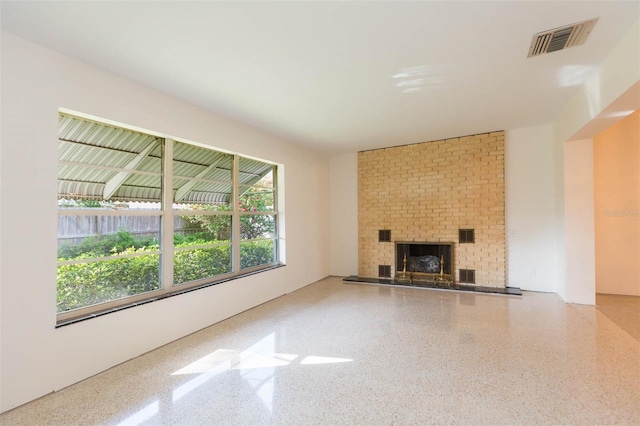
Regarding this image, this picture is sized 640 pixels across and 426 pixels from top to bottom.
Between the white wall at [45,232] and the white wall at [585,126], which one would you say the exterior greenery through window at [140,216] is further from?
the white wall at [585,126]

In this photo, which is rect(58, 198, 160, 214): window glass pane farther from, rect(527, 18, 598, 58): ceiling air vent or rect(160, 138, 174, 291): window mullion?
rect(527, 18, 598, 58): ceiling air vent

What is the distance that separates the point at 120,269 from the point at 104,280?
0.18 metres

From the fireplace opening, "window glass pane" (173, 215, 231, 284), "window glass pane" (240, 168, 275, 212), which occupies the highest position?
"window glass pane" (240, 168, 275, 212)

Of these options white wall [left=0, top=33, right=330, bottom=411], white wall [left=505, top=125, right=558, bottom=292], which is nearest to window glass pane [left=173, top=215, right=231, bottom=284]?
white wall [left=0, top=33, right=330, bottom=411]

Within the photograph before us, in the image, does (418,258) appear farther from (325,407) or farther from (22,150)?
(22,150)

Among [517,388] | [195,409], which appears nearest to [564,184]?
[517,388]

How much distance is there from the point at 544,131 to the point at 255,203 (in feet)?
17.2

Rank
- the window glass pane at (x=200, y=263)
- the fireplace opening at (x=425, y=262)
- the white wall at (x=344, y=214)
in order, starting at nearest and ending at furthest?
the window glass pane at (x=200, y=263)
the fireplace opening at (x=425, y=262)
the white wall at (x=344, y=214)

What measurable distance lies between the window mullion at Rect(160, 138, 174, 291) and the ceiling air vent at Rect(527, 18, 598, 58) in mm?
3865

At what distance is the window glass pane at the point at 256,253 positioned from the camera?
4.73 meters

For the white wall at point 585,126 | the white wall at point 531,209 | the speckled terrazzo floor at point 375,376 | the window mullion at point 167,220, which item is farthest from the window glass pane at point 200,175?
the white wall at point 531,209

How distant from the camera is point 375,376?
8.36 ft

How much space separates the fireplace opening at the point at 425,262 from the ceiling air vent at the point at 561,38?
12.8 feet

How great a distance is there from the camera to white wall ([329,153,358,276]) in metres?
6.89
